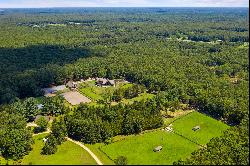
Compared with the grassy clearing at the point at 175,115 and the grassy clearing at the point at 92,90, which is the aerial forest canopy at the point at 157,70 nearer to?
the grassy clearing at the point at 175,115

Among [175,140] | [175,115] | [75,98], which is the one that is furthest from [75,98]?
[175,140]

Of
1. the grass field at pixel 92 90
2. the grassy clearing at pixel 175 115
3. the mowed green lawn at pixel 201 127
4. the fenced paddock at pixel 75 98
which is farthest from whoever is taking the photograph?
the grass field at pixel 92 90

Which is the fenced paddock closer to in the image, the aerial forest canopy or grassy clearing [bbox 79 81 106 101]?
grassy clearing [bbox 79 81 106 101]

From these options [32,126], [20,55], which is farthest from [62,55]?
[32,126]

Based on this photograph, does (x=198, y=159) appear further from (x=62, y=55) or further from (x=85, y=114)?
(x=62, y=55)

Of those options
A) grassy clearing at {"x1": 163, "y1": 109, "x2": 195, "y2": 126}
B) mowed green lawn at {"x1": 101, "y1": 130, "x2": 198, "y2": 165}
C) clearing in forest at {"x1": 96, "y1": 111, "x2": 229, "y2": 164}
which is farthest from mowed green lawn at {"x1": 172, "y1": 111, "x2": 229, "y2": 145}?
mowed green lawn at {"x1": 101, "y1": 130, "x2": 198, "y2": 165}

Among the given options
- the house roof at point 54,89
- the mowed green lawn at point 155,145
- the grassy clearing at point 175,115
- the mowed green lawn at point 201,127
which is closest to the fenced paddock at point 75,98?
the house roof at point 54,89
